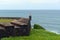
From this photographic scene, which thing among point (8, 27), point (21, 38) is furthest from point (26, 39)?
point (8, 27)

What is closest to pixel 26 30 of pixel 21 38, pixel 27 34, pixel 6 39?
pixel 27 34

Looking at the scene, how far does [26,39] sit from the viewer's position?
1759 cm

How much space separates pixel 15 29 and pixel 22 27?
80cm

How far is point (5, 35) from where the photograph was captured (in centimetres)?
1802

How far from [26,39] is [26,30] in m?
1.91

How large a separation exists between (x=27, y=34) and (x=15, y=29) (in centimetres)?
138

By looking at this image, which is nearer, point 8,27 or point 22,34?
point 8,27

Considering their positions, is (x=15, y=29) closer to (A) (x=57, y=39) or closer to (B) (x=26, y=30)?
(B) (x=26, y=30)

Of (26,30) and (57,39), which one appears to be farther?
(26,30)

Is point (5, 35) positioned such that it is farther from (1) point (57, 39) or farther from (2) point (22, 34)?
(1) point (57, 39)

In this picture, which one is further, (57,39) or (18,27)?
(18,27)

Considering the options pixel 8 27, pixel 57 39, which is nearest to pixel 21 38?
pixel 8 27

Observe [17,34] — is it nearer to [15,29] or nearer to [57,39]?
[15,29]

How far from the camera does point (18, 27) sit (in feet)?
62.7
